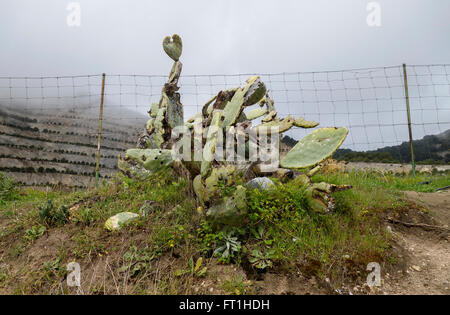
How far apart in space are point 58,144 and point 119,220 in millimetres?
6714

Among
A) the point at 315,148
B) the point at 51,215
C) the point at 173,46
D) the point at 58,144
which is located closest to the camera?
the point at 315,148

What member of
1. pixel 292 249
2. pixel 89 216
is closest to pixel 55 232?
pixel 89 216

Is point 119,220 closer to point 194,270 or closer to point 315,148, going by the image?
point 194,270

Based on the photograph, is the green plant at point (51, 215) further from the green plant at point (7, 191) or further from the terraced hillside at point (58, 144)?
the terraced hillside at point (58, 144)

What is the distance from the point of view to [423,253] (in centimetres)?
230

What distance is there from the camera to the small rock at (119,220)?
2531 mm

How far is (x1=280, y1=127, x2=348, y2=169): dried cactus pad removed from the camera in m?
2.59

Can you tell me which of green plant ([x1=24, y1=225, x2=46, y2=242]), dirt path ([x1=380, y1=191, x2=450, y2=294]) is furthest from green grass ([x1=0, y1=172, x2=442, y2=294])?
dirt path ([x1=380, y1=191, x2=450, y2=294])

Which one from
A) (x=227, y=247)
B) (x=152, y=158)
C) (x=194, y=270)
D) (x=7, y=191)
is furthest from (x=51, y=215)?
(x=7, y=191)

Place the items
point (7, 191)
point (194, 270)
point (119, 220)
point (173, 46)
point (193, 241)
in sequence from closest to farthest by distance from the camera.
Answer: point (194, 270) < point (193, 241) < point (119, 220) < point (173, 46) < point (7, 191)

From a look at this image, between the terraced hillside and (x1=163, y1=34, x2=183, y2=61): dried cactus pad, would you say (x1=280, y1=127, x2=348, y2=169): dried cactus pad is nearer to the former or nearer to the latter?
(x1=163, y1=34, x2=183, y2=61): dried cactus pad

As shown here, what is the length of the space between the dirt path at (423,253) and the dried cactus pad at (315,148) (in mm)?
1056

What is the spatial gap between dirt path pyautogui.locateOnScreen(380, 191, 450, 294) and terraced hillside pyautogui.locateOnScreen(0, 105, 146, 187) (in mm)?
6115
